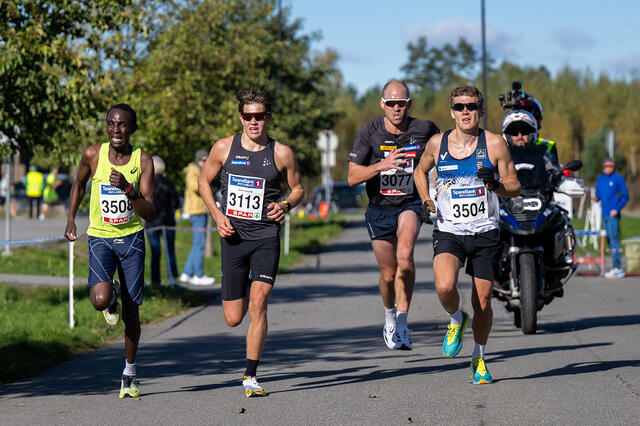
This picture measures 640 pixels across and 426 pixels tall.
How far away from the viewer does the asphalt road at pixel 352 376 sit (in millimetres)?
6863

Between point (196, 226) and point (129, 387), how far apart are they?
9.88 meters

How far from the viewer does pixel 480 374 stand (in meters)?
7.88

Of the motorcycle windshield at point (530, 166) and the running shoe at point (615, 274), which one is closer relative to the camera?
the motorcycle windshield at point (530, 166)

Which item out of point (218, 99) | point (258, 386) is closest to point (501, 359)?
point (258, 386)

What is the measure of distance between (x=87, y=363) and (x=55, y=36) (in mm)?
5158

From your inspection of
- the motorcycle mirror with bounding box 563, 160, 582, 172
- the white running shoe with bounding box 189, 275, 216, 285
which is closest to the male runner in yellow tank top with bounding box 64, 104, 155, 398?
the motorcycle mirror with bounding box 563, 160, 582, 172

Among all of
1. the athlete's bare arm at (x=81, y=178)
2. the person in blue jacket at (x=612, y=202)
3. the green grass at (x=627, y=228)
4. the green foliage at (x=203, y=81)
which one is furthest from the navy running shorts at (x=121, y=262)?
the green grass at (x=627, y=228)

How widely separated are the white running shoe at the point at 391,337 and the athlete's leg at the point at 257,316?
188 cm

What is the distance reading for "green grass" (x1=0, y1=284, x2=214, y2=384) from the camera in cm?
943

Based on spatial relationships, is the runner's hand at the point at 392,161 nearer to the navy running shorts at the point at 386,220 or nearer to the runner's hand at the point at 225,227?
the navy running shorts at the point at 386,220

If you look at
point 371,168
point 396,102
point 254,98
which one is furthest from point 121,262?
point 396,102

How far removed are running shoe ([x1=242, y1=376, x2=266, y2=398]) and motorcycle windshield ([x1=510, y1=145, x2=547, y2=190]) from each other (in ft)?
14.9

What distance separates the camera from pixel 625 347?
9773 mm

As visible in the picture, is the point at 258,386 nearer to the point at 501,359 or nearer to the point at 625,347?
the point at 501,359
